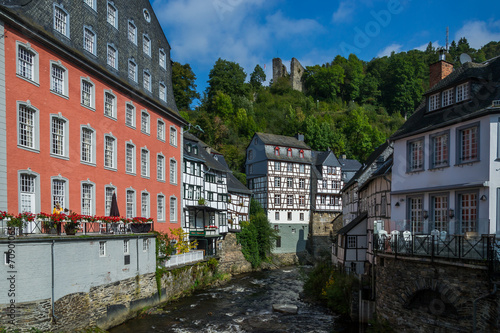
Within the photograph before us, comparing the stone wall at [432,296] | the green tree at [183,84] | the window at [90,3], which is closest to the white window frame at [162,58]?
the window at [90,3]

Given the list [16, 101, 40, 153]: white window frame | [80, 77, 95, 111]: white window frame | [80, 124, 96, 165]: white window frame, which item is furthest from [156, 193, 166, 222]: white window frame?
[16, 101, 40, 153]: white window frame

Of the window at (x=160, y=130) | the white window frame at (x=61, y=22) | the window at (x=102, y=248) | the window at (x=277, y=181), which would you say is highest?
the white window frame at (x=61, y=22)

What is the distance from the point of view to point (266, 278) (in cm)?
3375

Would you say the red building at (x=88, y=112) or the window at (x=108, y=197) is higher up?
the red building at (x=88, y=112)

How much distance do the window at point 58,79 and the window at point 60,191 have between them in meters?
3.90

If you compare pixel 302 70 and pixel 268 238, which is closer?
pixel 268 238

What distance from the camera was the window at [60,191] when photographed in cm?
1730

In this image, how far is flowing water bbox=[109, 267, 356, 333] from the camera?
711 inches

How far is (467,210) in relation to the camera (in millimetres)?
14070

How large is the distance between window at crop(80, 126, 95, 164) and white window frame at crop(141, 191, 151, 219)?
5370mm

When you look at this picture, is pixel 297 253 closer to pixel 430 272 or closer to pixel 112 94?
pixel 112 94

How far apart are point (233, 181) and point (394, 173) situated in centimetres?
2540

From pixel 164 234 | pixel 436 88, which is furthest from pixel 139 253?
pixel 436 88

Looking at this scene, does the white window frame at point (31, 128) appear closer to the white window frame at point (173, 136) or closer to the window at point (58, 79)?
the window at point (58, 79)
